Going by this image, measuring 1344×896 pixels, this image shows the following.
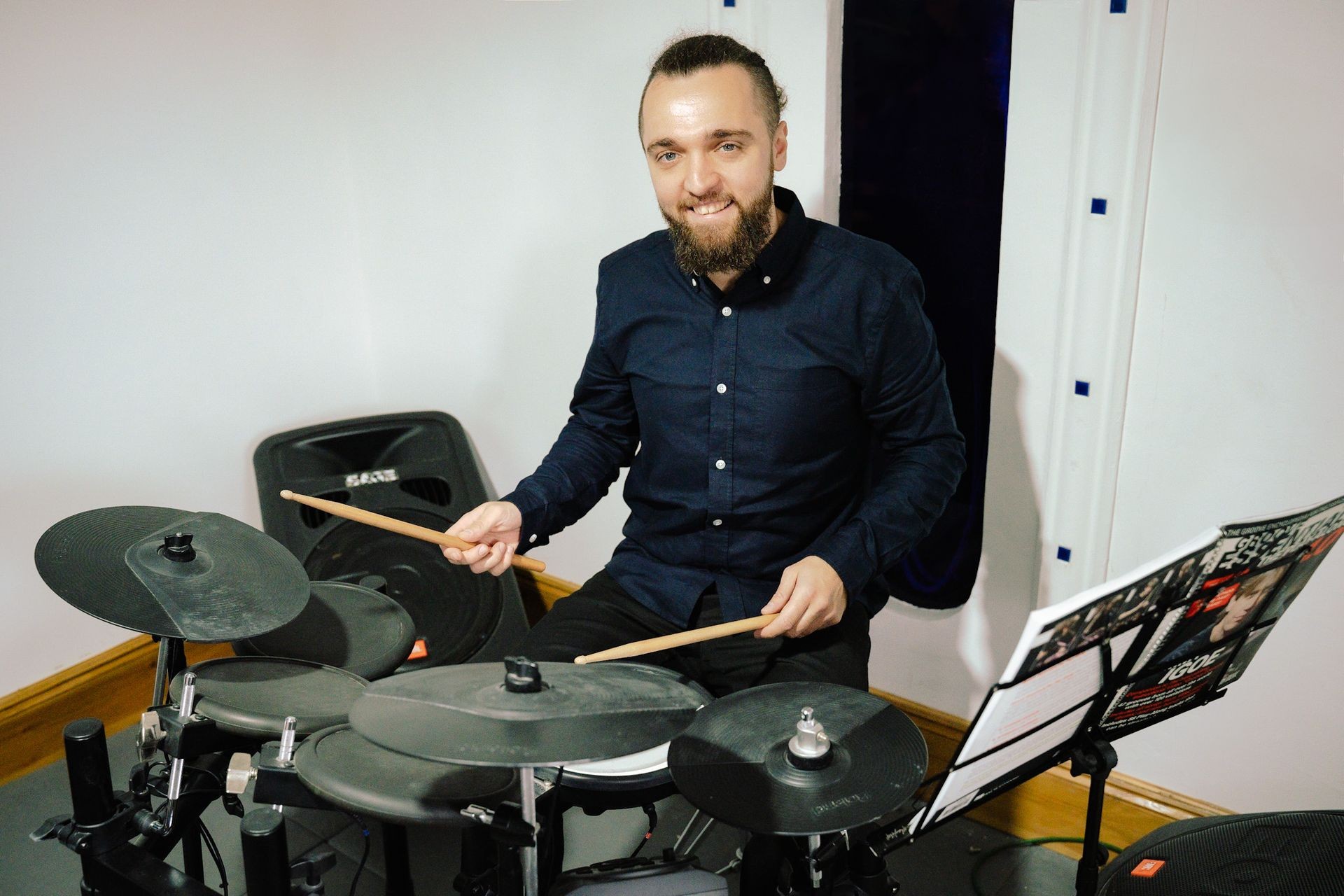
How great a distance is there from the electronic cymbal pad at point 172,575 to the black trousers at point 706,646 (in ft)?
1.28

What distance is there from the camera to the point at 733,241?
1679 mm

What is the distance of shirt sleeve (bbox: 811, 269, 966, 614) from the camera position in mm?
1682

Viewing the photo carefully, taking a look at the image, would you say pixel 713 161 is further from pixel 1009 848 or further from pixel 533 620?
pixel 533 620

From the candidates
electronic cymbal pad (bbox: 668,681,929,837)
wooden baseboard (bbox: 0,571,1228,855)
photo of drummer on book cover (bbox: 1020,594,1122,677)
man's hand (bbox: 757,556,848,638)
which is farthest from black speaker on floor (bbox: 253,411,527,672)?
photo of drummer on book cover (bbox: 1020,594,1122,677)

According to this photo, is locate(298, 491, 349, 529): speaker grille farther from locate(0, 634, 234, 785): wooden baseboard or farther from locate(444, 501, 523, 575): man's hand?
locate(444, 501, 523, 575): man's hand

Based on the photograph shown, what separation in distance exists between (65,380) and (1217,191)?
2.19m

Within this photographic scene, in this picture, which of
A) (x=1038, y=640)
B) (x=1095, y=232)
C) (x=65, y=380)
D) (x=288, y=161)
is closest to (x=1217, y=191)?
(x=1095, y=232)

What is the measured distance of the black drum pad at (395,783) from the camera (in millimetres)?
1343

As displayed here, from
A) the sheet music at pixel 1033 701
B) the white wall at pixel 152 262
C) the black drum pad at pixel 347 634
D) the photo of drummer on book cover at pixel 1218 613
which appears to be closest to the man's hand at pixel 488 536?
the black drum pad at pixel 347 634

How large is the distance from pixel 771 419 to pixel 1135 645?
0.65 m

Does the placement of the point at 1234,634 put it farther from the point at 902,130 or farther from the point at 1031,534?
the point at 902,130

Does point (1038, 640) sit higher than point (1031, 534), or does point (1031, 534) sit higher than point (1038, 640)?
point (1038, 640)

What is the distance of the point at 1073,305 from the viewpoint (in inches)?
72.8

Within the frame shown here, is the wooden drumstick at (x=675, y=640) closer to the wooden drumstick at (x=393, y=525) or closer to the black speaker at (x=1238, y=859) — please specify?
the wooden drumstick at (x=393, y=525)
